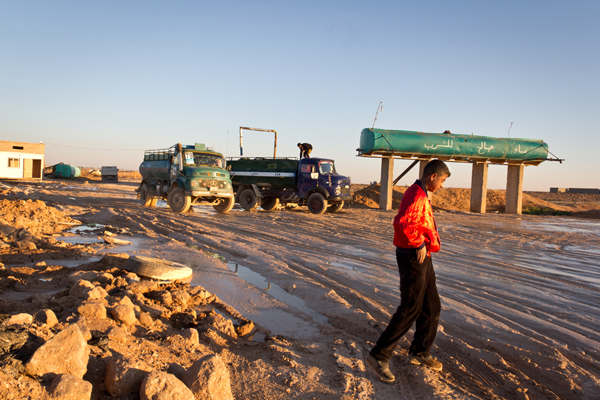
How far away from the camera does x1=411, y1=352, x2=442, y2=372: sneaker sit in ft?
12.2

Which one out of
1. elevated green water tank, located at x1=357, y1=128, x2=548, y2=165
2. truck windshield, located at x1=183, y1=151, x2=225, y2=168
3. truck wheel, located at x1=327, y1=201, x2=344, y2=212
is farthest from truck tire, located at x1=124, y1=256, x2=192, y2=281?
elevated green water tank, located at x1=357, y1=128, x2=548, y2=165

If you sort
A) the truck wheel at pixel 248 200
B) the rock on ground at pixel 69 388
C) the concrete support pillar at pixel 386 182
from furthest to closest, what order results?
the concrete support pillar at pixel 386 182, the truck wheel at pixel 248 200, the rock on ground at pixel 69 388

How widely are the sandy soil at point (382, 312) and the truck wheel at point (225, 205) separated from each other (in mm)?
6238

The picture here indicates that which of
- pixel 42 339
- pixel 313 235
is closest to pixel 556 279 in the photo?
pixel 313 235

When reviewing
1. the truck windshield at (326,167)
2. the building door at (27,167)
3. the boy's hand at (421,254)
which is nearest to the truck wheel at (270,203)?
the truck windshield at (326,167)

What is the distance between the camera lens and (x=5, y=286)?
17.3ft

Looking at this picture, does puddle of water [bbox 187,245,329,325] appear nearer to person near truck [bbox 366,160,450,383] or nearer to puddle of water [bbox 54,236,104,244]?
person near truck [bbox 366,160,450,383]

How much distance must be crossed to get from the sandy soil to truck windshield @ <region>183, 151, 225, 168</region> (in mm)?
5716

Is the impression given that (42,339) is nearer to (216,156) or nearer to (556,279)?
(556,279)

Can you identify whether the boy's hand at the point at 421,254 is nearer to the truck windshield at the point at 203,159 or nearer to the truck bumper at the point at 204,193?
the truck bumper at the point at 204,193

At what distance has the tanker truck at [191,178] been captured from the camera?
1655cm

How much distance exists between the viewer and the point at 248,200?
20.8 metres

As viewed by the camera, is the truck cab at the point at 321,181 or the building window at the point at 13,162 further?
the building window at the point at 13,162

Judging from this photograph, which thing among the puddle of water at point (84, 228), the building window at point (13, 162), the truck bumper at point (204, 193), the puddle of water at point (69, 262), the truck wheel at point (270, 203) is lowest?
the puddle of water at point (84, 228)
